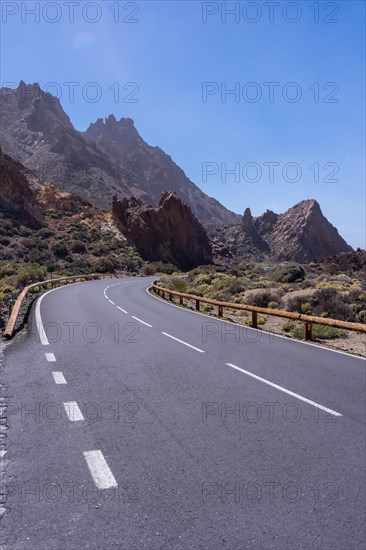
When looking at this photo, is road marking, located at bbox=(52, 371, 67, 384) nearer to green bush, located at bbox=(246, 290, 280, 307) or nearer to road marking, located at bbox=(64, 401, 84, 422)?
road marking, located at bbox=(64, 401, 84, 422)

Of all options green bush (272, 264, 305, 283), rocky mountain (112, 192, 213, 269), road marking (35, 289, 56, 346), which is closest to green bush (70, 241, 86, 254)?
rocky mountain (112, 192, 213, 269)

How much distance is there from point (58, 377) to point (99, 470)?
3.82 meters

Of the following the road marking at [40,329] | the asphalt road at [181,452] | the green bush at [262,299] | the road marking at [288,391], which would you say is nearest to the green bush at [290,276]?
the green bush at [262,299]

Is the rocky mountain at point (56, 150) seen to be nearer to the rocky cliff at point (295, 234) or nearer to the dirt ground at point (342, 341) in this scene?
the rocky cliff at point (295, 234)

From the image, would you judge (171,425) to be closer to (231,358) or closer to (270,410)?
(270,410)

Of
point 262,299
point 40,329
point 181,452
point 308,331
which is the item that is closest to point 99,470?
point 181,452

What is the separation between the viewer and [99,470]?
454 centimetres

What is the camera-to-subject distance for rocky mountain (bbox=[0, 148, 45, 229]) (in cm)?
6819

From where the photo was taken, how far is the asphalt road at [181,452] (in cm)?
366

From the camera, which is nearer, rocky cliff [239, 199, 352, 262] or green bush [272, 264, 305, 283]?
green bush [272, 264, 305, 283]

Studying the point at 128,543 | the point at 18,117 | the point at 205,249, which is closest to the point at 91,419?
the point at 128,543

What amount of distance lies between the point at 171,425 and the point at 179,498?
5.93ft

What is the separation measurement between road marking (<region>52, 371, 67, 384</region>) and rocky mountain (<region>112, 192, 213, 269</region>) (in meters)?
68.5

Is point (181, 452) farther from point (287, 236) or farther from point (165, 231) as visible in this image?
point (287, 236)
